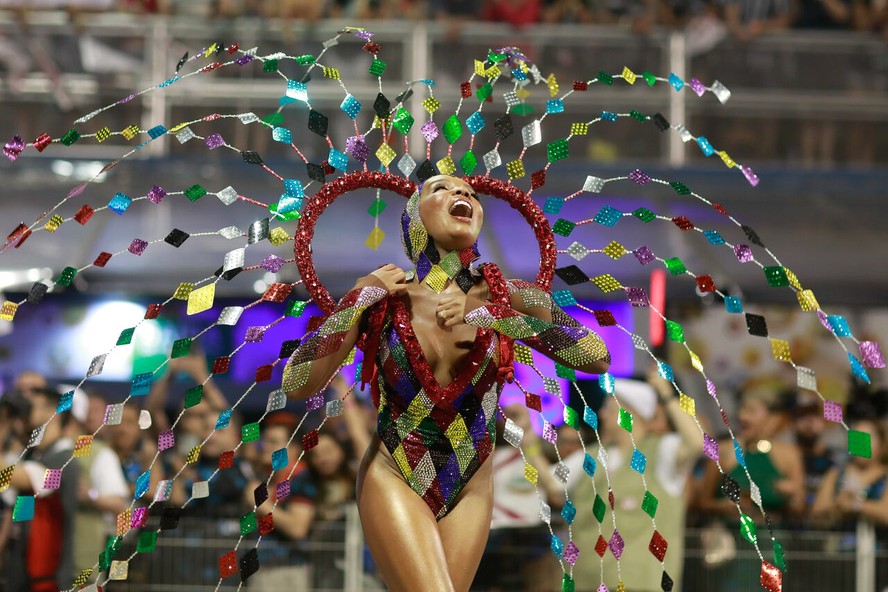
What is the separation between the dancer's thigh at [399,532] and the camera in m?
3.35

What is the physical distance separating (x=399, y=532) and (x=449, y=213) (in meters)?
0.91

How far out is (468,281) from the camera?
3.72 m

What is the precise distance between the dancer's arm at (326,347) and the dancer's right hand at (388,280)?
38mm

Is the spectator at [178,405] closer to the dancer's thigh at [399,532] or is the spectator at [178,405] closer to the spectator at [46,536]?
the spectator at [46,536]

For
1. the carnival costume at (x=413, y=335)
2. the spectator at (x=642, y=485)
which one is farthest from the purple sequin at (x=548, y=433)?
the spectator at (x=642, y=485)

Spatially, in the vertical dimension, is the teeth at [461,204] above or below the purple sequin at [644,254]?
above

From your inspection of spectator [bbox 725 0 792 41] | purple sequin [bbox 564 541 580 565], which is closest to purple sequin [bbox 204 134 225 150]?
purple sequin [bbox 564 541 580 565]

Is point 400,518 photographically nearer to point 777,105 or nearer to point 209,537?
point 209,537

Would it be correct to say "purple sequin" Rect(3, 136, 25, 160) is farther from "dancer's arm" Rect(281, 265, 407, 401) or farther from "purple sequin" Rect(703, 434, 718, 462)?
"purple sequin" Rect(703, 434, 718, 462)

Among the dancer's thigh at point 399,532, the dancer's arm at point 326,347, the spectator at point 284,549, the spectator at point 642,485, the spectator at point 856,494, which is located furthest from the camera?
the spectator at point 856,494

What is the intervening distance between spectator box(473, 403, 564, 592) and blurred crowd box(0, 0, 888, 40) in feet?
10.9

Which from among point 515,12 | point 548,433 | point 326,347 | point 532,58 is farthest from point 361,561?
point 515,12

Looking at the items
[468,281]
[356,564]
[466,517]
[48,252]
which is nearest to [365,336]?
[468,281]

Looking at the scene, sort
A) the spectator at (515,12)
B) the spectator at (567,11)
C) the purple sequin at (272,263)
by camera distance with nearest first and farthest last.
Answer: the purple sequin at (272,263) → the spectator at (515,12) → the spectator at (567,11)
